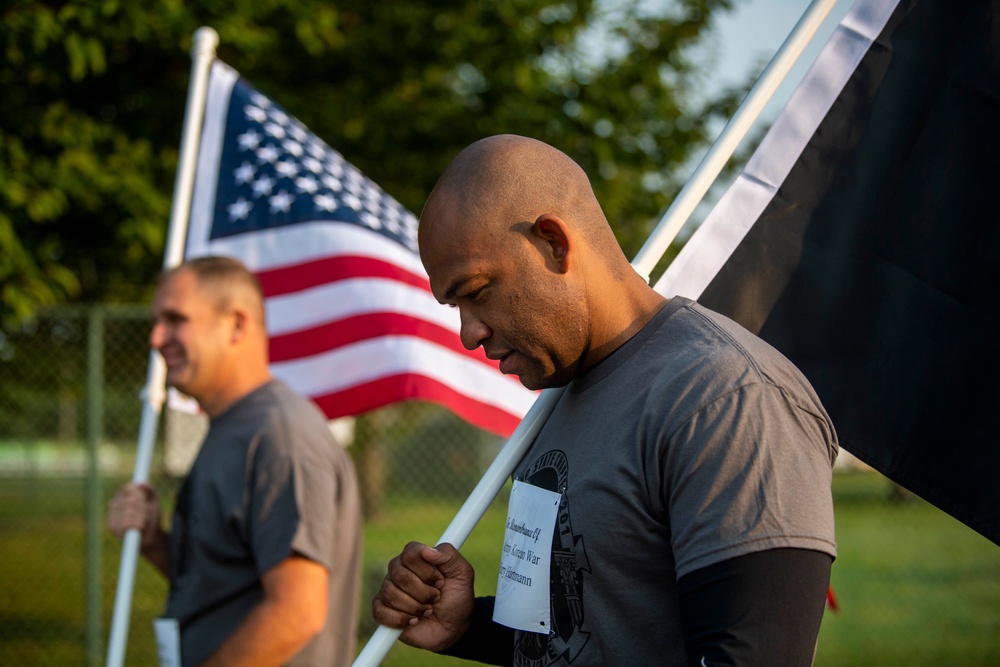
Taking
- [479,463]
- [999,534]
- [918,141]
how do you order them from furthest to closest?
1. [479,463]
2. [918,141]
3. [999,534]

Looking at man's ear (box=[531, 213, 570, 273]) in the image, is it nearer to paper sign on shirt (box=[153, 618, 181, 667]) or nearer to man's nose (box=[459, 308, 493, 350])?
man's nose (box=[459, 308, 493, 350])

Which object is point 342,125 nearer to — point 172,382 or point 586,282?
point 172,382

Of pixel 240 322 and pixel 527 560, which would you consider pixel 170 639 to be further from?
pixel 527 560

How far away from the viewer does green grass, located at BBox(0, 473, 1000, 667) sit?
8031 mm

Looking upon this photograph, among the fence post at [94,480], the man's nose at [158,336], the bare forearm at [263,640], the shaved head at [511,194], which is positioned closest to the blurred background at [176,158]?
the fence post at [94,480]

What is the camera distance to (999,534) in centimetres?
197

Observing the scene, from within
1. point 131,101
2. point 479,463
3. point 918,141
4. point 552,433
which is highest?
point 918,141

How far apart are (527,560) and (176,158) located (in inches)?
Result: 276

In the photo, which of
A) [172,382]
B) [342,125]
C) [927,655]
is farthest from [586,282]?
[927,655]

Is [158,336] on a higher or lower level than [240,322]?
lower

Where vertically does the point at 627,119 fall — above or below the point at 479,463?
above

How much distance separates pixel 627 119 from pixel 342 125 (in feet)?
7.62

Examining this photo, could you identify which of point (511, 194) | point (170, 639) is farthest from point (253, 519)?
point (511, 194)

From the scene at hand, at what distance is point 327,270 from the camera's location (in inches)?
174
